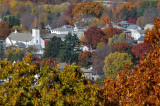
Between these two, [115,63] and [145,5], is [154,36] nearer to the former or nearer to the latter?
[115,63]

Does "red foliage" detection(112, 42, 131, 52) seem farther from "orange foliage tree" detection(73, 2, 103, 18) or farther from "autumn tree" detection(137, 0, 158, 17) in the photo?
"orange foliage tree" detection(73, 2, 103, 18)

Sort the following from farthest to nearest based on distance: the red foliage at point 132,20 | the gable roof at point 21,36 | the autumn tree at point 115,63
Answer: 1. the red foliage at point 132,20
2. the gable roof at point 21,36
3. the autumn tree at point 115,63

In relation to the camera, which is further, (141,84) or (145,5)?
(145,5)

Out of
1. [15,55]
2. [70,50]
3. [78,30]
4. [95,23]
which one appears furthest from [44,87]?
[95,23]

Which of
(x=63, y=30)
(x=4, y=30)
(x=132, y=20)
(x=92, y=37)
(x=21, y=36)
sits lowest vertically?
(x=63, y=30)

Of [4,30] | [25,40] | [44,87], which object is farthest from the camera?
[4,30]

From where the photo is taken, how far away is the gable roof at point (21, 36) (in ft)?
138

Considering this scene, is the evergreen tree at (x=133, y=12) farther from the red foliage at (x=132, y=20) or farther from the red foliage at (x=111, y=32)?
the red foliage at (x=111, y=32)

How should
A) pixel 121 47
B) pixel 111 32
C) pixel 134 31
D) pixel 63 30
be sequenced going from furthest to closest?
pixel 63 30, pixel 134 31, pixel 111 32, pixel 121 47

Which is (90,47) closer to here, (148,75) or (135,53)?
(135,53)

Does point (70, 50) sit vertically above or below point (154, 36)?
below

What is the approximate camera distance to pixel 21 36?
42812mm

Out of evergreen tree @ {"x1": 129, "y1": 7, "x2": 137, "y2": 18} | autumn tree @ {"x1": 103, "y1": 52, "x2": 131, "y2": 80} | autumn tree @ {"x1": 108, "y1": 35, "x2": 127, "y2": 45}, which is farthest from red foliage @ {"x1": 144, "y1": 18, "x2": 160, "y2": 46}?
evergreen tree @ {"x1": 129, "y1": 7, "x2": 137, "y2": 18}

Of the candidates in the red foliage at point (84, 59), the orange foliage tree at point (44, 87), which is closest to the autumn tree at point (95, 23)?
the red foliage at point (84, 59)
